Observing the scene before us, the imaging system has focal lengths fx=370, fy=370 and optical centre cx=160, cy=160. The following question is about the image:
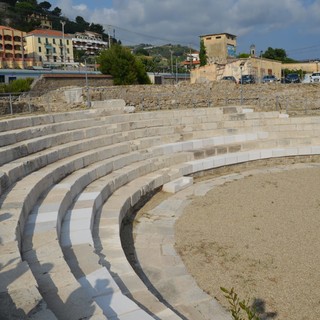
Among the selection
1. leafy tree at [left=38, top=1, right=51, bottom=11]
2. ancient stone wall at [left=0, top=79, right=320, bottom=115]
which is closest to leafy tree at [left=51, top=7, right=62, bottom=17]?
leafy tree at [left=38, top=1, right=51, bottom=11]

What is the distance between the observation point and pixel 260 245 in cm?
589

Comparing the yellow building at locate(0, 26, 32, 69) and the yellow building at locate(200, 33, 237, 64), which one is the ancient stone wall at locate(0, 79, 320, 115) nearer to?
the yellow building at locate(0, 26, 32, 69)

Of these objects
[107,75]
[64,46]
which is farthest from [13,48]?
[107,75]

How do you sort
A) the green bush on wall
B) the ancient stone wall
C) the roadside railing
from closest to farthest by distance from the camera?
the roadside railing
the ancient stone wall
the green bush on wall

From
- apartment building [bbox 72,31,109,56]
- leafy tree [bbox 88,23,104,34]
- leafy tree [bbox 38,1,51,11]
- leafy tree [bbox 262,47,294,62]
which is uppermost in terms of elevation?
leafy tree [bbox 38,1,51,11]

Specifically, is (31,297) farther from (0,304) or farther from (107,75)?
(107,75)

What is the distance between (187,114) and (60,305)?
10.8 m

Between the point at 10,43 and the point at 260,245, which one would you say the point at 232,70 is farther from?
the point at 10,43

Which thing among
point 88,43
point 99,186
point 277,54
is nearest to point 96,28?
point 88,43

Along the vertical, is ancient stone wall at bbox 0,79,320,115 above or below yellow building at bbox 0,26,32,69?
below

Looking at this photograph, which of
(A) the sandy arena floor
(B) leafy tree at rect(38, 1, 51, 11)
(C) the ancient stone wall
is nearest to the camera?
(A) the sandy arena floor

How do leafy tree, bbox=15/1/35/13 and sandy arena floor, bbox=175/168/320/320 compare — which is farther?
leafy tree, bbox=15/1/35/13

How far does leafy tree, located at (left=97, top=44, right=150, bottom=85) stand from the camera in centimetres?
3725

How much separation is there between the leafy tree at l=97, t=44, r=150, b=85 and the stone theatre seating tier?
80.7 feet
